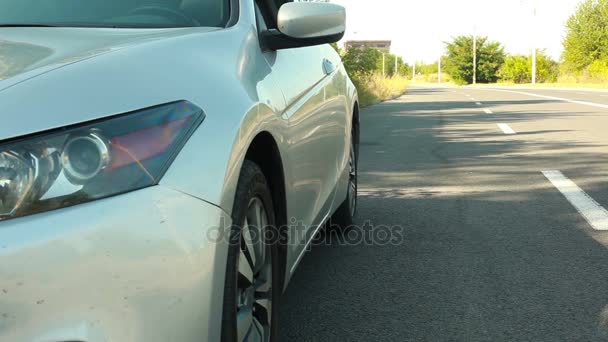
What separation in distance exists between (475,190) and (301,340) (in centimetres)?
383

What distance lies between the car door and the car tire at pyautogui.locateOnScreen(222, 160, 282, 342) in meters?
Result: 0.27

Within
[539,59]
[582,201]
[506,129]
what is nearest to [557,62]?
[539,59]

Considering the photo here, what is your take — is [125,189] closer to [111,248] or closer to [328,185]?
[111,248]

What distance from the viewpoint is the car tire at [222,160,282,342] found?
1808 mm

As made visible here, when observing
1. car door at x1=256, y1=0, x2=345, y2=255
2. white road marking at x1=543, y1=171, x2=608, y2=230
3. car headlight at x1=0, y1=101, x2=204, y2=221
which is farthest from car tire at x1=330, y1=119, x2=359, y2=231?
car headlight at x1=0, y1=101, x2=204, y2=221

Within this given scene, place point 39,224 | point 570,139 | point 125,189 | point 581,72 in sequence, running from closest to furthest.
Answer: point 39,224 < point 125,189 < point 570,139 < point 581,72

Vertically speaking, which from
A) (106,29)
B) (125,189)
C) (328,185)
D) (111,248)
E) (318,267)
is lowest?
(318,267)

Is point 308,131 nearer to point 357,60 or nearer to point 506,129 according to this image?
point 506,129

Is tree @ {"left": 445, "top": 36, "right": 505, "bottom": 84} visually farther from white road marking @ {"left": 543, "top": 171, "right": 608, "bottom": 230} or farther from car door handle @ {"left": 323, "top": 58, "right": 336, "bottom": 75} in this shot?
car door handle @ {"left": 323, "top": 58, "right": 336, "bottom": 75}

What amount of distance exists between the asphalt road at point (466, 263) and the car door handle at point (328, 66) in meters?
1.11

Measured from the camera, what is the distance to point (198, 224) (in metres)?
1.61

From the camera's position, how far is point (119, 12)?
8.96 ft

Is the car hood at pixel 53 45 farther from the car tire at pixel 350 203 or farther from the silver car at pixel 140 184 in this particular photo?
the car tire at pixel 350 203

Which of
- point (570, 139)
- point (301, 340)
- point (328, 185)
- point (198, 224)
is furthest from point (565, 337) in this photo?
point (570, 139)
